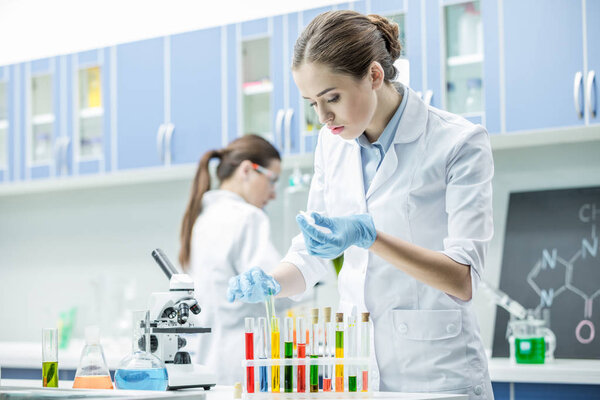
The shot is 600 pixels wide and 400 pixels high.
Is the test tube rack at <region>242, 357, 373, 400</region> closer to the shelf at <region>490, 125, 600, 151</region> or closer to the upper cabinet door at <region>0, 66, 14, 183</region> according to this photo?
the shelf at <region>490, 125, 600, 151</region>

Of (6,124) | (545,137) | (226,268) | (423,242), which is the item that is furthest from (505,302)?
(6,124)

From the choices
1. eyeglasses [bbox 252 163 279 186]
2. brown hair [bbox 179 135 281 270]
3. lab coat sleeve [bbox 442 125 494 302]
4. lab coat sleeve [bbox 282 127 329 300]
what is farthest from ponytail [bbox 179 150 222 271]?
lab coat sleeve [bbox 442 125 494 302]

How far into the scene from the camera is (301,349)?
61.4 inches

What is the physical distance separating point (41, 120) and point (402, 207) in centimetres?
274

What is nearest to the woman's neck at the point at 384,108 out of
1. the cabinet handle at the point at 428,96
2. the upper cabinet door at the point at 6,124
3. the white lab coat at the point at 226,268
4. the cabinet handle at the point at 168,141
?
the white lab coat at the point at 226,268

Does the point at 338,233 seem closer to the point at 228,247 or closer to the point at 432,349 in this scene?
the point at 432,349

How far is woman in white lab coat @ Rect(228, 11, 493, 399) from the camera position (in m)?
1.80

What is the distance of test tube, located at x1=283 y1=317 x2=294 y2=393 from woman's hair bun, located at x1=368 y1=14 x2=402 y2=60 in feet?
2.47

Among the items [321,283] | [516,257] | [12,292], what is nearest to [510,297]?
[516,257]

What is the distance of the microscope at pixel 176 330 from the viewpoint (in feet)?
5.82

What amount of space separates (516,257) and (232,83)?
4.60 ft

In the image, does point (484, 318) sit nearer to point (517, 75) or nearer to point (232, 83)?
point (517, 75)

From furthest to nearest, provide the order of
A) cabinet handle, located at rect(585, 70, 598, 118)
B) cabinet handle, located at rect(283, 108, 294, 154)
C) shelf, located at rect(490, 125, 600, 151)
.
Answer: cabinet handle, located at rect(283, 108, 294, 154), shelf, located at rect(490, 125, 600, 151), cabinet handle, located at rect(585, 70, 598, 118)

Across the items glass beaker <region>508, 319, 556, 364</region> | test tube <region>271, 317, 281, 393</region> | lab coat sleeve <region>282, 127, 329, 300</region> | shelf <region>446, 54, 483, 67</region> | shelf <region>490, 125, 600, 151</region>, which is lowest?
glass beaker <region>508, 319, 556, 364</region>
